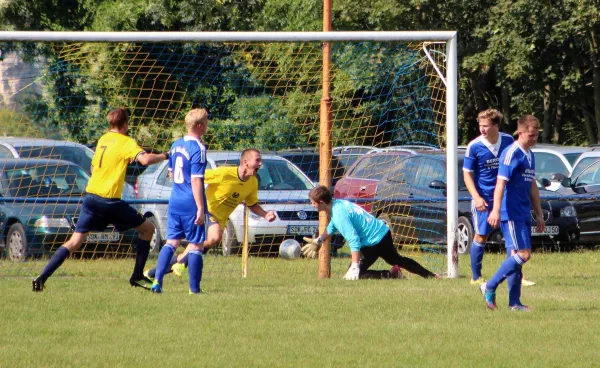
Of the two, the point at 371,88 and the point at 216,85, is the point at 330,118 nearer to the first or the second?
the point at 371,88

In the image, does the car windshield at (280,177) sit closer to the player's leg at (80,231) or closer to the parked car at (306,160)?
the parked car at (306,160)

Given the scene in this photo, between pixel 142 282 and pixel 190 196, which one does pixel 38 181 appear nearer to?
pixel 142 282

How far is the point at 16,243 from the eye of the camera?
1647 centimetres

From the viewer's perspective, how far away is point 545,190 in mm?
19188

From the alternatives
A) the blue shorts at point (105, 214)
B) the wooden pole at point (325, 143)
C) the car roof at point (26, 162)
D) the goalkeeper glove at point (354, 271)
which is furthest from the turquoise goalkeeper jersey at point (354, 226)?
the car roof at point (26, 162)

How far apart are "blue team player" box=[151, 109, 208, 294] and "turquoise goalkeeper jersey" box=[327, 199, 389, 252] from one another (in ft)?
6.98

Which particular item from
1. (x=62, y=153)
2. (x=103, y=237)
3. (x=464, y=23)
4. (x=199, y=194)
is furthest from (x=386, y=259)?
(x=464, y=23)

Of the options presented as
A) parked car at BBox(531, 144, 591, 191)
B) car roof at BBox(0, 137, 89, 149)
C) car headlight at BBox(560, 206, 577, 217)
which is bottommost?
car headlight at BBox(560, 206, 577, 217)

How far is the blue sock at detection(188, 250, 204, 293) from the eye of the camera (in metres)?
11.3

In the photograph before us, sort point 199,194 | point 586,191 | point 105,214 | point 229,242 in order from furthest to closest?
point 586,191 → point 229,242 → point 105,214 → point 199,194

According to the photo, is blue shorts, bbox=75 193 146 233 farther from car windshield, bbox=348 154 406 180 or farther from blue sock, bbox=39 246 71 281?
car windshield, bbox=348 154 406 180

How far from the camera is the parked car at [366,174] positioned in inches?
656

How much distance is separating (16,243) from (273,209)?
384 centimetres

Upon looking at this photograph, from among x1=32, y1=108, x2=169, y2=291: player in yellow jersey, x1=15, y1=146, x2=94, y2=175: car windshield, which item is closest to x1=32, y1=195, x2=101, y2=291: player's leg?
x1=32, y1=108, x2=169, y2=291: player in yellow jersey
